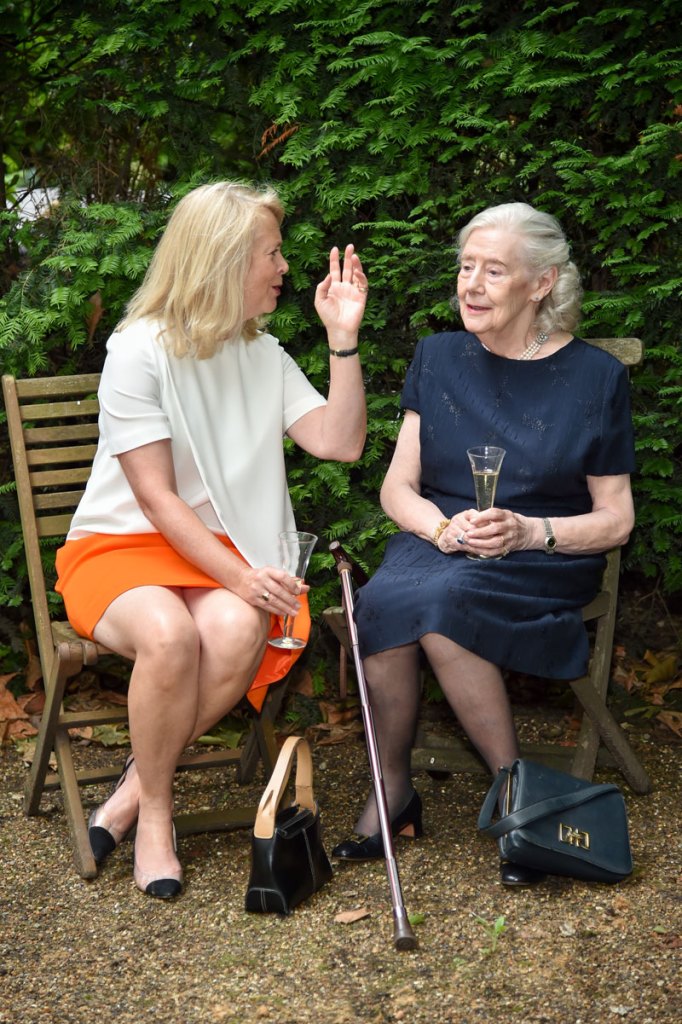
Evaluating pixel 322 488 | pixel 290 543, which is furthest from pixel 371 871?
pixel 322 488

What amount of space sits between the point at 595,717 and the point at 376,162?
2.12 metres

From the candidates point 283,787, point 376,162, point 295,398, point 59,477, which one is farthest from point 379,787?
point 376,162

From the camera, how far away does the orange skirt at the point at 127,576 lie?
342 centimetres

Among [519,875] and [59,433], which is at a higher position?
[59,433]

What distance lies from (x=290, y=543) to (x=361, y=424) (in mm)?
631

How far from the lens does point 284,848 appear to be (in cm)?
314

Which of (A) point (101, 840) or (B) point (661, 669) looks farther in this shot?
(B) point (661, 669)

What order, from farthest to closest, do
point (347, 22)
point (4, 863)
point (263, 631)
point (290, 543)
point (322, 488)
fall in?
point (322, 488) < point (347, 22) < point (4, 863) < point (263, 631) < point (290, 543)

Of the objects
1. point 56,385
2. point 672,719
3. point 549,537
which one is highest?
point 56,385

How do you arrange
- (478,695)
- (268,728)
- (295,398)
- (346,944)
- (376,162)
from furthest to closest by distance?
(376,162) < (268,728) < (295,398) < (478,695) < (346,944)

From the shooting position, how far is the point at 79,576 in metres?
3.52

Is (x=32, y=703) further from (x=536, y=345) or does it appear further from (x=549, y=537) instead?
(x=536, y=345)

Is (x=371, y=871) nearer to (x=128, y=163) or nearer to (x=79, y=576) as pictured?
(x=79, y=576)

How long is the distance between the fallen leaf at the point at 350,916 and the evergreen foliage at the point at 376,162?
1.52 metres
